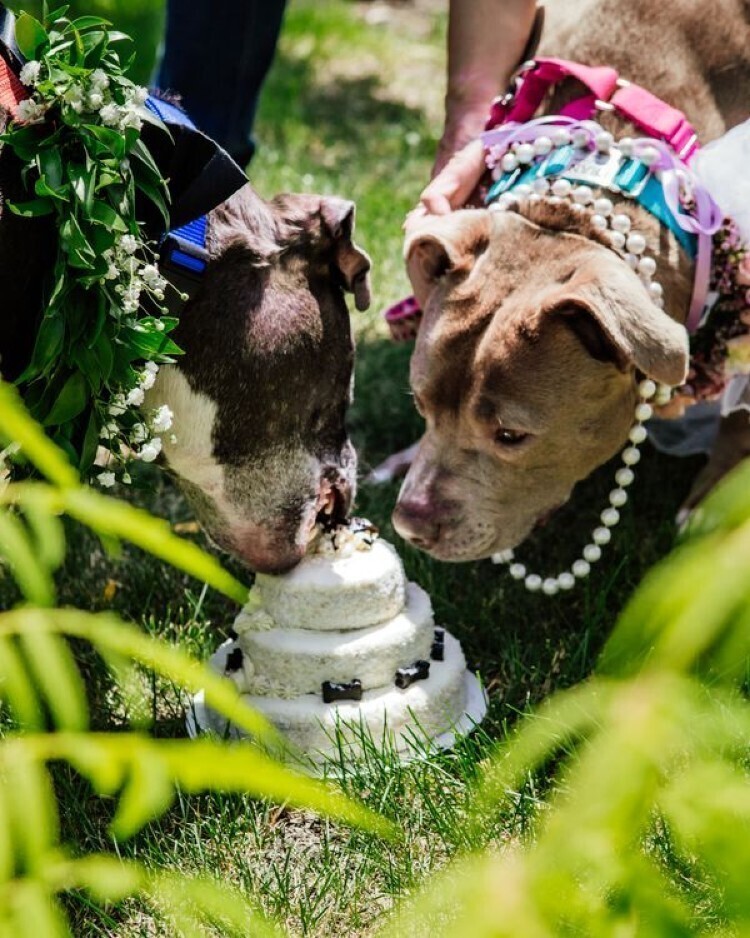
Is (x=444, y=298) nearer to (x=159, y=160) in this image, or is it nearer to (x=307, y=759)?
(x=159, y=160)

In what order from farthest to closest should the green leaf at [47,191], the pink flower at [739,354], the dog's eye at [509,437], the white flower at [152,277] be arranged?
the pink flower at [739,354] → the dog's eye at [509,437] → the white flower at [152,277] → the green leaf at [47,191]

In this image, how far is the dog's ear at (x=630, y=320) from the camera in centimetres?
253

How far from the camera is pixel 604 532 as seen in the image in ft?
10.3

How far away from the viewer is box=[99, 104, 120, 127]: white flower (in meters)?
2.06

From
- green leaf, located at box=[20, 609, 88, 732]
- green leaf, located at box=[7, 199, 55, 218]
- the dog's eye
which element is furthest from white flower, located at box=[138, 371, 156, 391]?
green leaf, located at box=[20, 609, 88, 732]

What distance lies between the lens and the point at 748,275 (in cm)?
283

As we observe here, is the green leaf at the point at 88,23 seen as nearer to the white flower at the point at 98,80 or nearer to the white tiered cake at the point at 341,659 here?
the white flower at the point at 98,80

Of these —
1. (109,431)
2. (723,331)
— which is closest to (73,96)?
(109,431)

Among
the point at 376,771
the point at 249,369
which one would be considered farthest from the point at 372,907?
the point at 249,369

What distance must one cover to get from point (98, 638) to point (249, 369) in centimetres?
157

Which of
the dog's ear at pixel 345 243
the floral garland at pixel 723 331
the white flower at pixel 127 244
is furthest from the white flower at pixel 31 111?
the floral garland at pixel 723 331

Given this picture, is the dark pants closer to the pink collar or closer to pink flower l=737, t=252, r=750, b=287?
the pink collar

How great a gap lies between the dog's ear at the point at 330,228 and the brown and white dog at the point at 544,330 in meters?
0.26

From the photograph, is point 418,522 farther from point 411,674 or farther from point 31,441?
point 31,441
